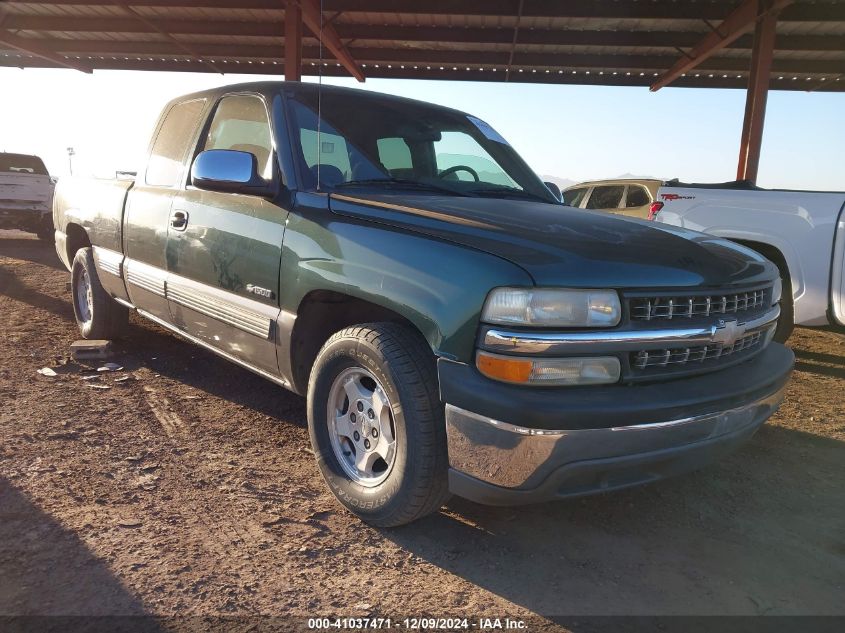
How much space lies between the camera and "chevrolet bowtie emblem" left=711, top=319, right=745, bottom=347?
7.59 ft

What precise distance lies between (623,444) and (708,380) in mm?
530

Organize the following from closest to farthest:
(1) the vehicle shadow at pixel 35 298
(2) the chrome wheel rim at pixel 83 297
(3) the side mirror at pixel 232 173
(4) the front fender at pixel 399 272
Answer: (4) the front fender at pixel 399 272
(3) the side mirror at pixel 232 173
(2) the chrome wheel rim at pixel 83 297
(1) the vehicle shadow at pixel 35 298

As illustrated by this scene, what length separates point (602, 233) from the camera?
2480mm

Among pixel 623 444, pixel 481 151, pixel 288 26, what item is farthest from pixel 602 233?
pixel 288 26

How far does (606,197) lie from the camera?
417 inches

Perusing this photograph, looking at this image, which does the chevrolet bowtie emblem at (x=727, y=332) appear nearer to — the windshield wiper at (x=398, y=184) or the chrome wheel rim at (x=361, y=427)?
the chrome wheel rim at (x=361, y=427)

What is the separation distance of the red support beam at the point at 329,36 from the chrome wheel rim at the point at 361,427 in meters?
8.13

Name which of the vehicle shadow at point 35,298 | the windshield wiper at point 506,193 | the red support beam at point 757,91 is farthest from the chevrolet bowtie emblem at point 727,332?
the red support beam at point 757,91

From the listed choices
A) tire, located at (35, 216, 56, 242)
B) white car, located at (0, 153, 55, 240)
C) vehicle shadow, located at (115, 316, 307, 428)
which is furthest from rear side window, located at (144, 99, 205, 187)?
tire, located at (35, 216, 56, 242)

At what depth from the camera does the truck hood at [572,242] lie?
2.11 meters

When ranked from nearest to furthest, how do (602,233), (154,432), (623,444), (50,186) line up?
(623,444), (602,233), (154,432), (50,186)

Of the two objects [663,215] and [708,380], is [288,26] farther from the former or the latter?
[708,380]

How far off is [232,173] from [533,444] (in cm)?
187

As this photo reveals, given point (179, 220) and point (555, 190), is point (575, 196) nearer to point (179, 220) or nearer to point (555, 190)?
point (555, 190)
